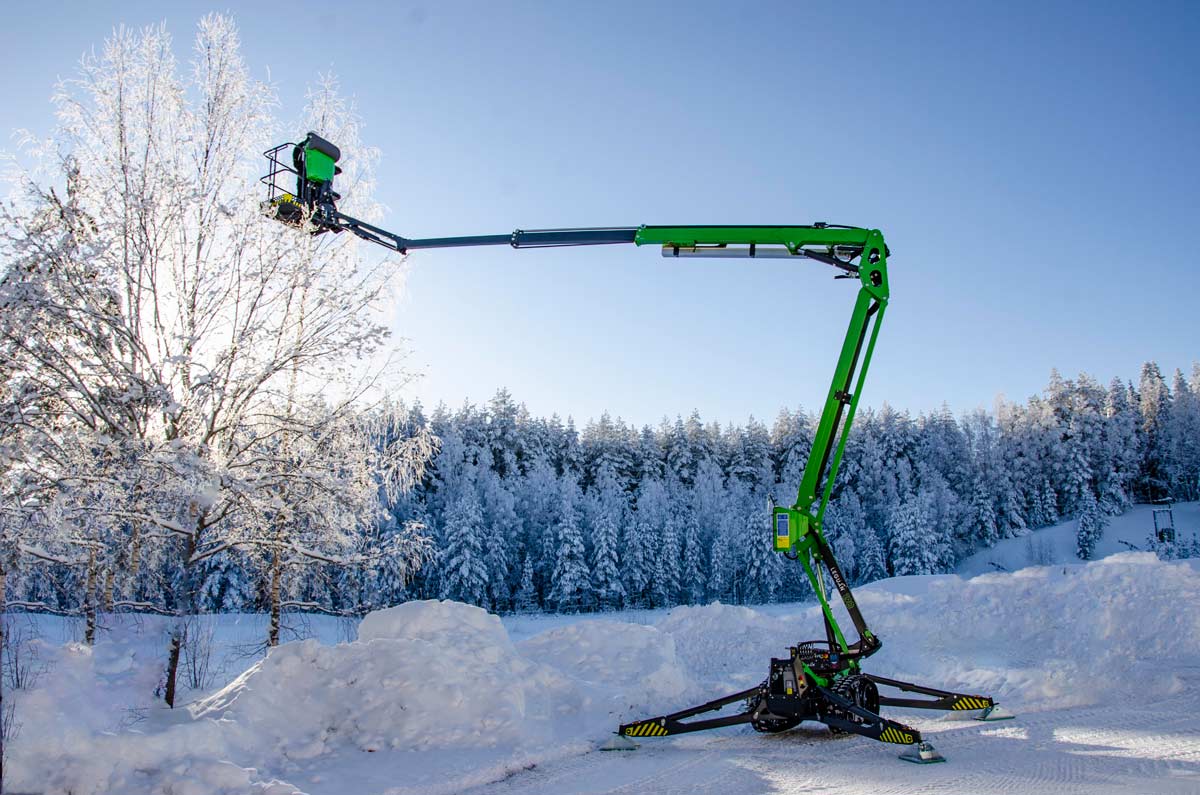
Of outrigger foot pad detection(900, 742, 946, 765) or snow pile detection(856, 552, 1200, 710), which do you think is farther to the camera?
snow pile detection(856, 552, 1200, 710)

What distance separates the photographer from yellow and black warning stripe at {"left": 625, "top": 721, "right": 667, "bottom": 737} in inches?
333

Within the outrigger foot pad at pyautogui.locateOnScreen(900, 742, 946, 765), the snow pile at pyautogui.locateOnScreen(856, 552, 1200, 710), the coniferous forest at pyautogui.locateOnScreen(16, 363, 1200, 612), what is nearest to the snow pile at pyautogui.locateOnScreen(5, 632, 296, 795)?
the outrigger foot pad at pyautogui.locateOnScreen(900, 742, 946, 765)

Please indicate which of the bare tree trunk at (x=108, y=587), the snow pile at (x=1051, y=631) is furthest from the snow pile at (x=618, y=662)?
the bare tree trunk at (x=108, y=587)

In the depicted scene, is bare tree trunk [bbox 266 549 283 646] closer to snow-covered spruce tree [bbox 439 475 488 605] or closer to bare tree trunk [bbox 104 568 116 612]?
bare tree trunk [bbox 104 568 116 612]

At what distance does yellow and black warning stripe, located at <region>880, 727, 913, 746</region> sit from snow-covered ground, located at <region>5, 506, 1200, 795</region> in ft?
0.64

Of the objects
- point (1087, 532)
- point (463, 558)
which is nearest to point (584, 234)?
point (463, 558)

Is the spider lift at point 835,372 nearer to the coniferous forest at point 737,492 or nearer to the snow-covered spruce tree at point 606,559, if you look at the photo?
the coniferous forest at point 737,492

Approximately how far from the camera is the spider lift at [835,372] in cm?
854

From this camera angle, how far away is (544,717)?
9352mm

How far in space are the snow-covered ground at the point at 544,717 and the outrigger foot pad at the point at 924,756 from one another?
0.51ft

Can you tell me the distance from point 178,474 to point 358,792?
3.68m

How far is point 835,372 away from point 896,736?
4178 mm

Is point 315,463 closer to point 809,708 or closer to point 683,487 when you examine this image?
point 809,708

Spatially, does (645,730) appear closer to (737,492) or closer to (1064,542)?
(737,492)
